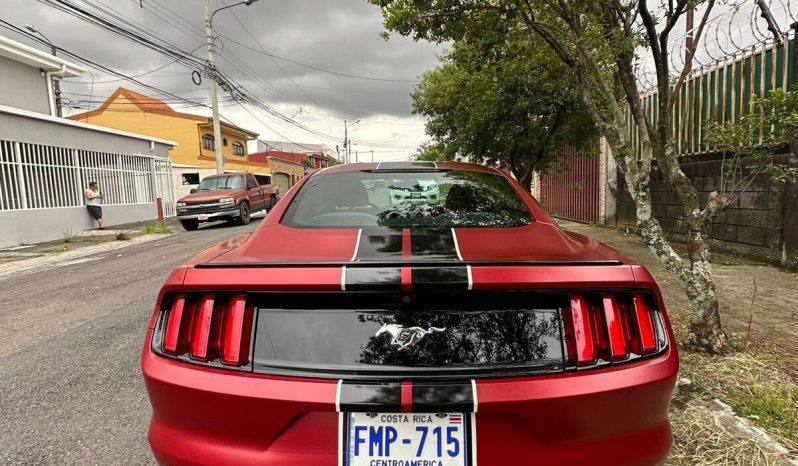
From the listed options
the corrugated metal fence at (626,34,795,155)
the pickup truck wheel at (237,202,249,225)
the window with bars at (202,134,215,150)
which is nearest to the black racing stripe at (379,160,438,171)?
the corrugated metal fence at (626,34,795,155)

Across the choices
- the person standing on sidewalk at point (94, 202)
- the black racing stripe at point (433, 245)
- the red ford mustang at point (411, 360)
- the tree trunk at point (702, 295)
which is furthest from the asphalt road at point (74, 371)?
the person standing on sidewalk at point (94, 202)

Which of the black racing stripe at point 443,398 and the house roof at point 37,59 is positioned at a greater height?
the house roof at point 37,59

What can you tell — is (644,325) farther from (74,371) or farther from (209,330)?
(74,371)

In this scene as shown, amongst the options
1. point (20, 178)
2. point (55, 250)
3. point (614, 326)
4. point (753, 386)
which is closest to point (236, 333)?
point (614, 326)

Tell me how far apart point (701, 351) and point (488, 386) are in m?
2.48

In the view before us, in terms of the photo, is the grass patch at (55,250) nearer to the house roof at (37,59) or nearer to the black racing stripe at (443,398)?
the house roof at (37,59)

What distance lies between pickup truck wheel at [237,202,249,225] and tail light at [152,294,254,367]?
1411 centimetres

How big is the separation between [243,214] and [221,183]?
1.38 meters

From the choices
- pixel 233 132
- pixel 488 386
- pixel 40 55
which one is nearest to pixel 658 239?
pixel 488 386

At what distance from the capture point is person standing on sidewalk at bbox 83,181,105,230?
14.0 m

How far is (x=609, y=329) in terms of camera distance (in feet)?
4.89

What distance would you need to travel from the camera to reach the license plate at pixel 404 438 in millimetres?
1367

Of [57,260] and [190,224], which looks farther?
[190,224]

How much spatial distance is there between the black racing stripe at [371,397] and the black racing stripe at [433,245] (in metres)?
0.42
